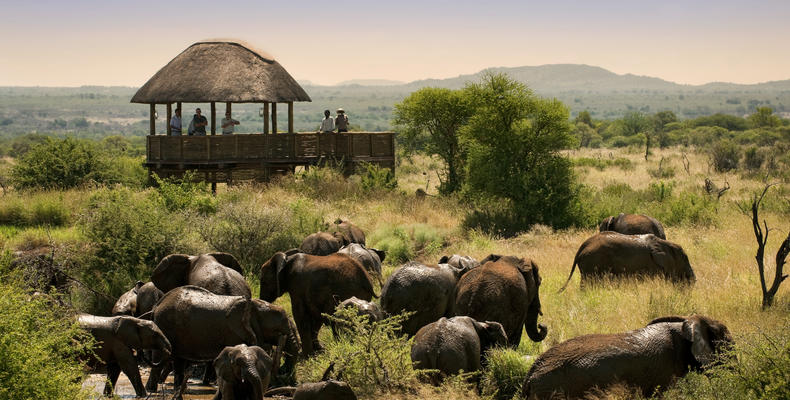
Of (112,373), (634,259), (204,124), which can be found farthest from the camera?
(204,124)

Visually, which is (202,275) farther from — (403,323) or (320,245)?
(320,245)

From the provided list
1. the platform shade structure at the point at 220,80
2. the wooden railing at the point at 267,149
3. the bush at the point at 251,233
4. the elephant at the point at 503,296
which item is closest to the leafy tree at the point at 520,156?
the wooden railing at the point at 267,149

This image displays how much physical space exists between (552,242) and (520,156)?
5.12 m

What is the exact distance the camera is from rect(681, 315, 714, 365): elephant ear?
25.9 feet

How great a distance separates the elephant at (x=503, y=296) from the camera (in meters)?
10.3

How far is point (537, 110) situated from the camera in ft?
80.0

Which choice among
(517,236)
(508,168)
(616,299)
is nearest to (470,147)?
(508,168)

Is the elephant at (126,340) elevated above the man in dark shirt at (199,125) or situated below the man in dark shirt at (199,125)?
below

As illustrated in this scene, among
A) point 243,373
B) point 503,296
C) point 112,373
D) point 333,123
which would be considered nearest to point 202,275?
point 112,373

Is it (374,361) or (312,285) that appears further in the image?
(312,285)

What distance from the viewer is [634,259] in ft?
45.3

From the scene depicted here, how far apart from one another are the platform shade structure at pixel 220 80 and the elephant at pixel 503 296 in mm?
18214

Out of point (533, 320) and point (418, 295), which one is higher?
point (418, 295)

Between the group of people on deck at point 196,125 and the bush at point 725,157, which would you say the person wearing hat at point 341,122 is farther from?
the bush at point 725,157
